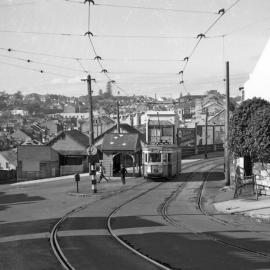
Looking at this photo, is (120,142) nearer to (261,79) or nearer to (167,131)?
(261,79)

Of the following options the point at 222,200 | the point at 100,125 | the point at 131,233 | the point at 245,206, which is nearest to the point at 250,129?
the point at 222,200

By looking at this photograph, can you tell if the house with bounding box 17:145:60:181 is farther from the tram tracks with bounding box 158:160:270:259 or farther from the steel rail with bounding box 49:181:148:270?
the steel rail with bounding box 49:181:148:270

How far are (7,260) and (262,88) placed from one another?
2460 centimetres

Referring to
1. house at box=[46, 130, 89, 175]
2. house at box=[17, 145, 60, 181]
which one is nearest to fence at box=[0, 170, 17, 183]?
house at box=[17, 145, 60, 181]

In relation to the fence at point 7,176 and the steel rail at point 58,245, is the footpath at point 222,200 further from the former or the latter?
the fence at point 7,176

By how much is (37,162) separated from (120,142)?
22381mm

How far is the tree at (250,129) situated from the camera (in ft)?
78.5

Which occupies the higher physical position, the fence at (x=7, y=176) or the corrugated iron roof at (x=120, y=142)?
the corrugated iron roof at (x=120, y=142)

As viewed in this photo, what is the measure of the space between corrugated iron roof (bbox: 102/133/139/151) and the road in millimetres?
9699

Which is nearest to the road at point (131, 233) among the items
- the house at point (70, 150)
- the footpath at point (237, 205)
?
the footpath at point (237, 205)

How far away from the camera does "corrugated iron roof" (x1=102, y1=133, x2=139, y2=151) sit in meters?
38.7

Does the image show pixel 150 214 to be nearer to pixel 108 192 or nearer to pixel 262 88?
pixel 108 192

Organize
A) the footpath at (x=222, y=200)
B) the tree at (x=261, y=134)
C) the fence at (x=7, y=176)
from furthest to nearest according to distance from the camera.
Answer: the fence at (x=7, y=176)
the tree at (x=261, y=134)
the footpath at (x=222, y=200)

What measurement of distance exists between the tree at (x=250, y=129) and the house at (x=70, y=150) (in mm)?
33208
